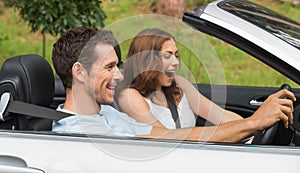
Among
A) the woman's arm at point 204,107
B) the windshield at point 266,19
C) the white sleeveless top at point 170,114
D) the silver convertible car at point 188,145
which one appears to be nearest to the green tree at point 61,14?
the woman's arm at point 204,107

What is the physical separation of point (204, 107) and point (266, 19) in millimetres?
882

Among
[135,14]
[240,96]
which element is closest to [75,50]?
[240,96]

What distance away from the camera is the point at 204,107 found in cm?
382

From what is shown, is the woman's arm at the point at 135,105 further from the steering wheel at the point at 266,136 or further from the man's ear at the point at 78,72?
the steering wheel at the point at 266,136

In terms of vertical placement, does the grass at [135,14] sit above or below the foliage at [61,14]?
below

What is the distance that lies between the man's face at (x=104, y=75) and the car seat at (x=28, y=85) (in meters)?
0.27

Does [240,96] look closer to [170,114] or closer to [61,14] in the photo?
[170,114]

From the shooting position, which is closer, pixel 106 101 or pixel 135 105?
pixel 106 101

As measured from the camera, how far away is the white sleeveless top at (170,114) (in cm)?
319

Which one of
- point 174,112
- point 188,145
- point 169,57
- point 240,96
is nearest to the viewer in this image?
point 188,145

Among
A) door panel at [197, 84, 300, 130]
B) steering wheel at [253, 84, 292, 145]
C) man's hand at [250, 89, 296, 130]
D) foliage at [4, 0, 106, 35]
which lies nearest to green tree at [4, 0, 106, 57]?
foliage at [4, 0, 106, 35]

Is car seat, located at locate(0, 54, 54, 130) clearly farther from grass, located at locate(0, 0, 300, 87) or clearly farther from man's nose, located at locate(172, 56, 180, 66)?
grass, located at locate(0, 0, 300, 87)

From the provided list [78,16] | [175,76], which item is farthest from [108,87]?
[78,16]

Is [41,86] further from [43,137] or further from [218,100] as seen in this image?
[218,100]
